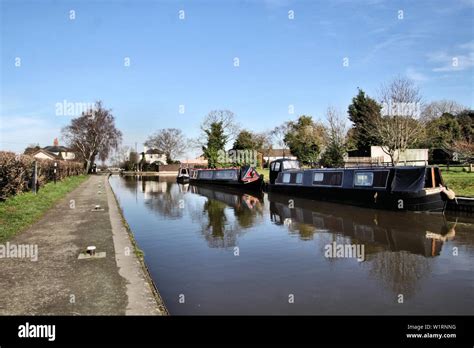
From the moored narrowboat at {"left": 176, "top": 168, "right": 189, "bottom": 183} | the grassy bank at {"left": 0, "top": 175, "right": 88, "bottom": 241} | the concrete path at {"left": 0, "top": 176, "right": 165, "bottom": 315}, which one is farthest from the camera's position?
the moored narrowboat at {"left": 176, "top": 168, "right": 189, "bottom": 183}

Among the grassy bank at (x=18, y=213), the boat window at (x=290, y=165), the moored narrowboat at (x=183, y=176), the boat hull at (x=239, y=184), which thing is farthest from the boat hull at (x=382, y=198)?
the moored narrowboat at (x=183, y=176)

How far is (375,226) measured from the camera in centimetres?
1220

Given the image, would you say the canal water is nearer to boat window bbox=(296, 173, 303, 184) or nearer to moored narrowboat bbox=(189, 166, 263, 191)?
boat window bbox=(296, 173, 303, 184)

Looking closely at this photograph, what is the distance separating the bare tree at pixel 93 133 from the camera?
53062mm

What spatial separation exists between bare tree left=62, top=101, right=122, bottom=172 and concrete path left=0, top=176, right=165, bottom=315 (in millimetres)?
46760

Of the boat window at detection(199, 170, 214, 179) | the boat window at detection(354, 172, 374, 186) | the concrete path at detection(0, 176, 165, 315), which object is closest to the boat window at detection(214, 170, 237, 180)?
the boat window at detection(199, 170, 214, 179)

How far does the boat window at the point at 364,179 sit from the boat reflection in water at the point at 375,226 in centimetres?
118

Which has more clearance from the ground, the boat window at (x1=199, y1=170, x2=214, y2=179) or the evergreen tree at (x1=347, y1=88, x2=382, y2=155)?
the evergreen tree at (x1=347, y1=88, x2=382, y2=155)

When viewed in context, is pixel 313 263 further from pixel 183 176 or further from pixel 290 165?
pixel 183 176

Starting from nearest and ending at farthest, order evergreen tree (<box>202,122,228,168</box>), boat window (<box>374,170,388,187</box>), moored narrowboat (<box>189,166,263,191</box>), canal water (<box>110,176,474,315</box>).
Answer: canal water (<box>110,176,474,315</box>)
boat window (<box>374,170,388,187</box>)
moored narrowboat (<box>189,166,263,191</box>)
evergreen tree (<box>202,122,228,168</box>)

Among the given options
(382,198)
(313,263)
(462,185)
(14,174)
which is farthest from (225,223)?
(462,185)

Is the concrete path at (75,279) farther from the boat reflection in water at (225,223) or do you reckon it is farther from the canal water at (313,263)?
the boat reflection in water at (225,223)

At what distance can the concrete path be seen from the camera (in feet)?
14.8
